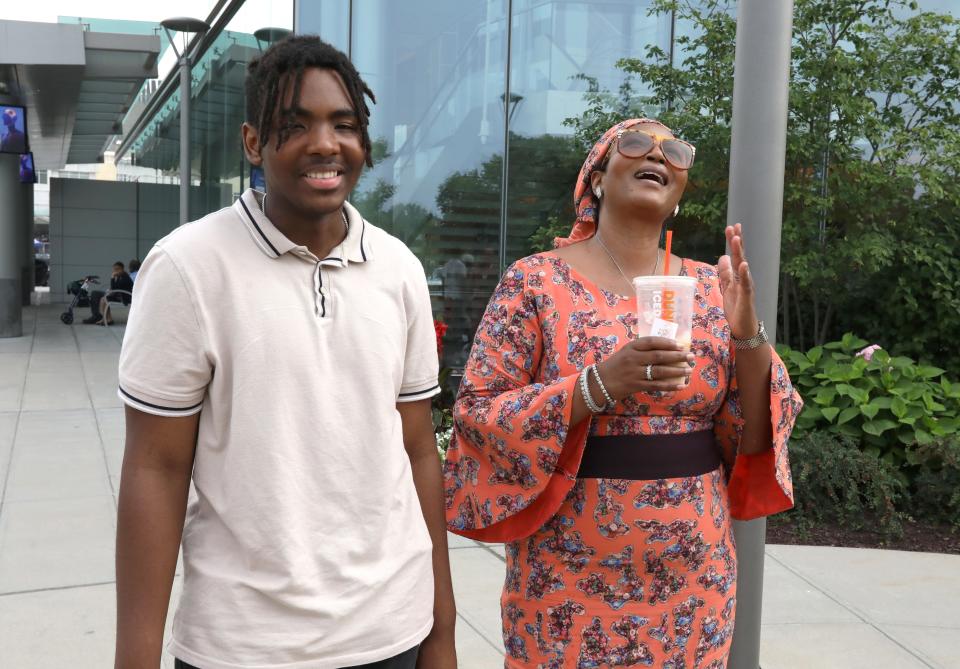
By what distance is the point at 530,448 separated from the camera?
223cm

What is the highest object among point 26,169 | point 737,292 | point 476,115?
point 26,169

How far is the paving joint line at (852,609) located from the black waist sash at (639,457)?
8.60 ft

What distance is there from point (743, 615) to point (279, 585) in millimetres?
1831

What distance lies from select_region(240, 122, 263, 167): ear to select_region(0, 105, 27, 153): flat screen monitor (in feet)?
56.3

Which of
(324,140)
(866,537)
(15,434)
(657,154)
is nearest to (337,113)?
(324,140)

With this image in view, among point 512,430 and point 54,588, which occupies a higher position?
point 512,430

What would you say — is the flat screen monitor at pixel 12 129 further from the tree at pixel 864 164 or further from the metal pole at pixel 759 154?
the metal pole at pixel 759 154

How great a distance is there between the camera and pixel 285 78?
5.44ft

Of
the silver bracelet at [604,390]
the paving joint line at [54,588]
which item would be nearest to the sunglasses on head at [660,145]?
the silver bracelet at [604,390]

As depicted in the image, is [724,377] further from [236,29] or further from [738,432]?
[236,29]

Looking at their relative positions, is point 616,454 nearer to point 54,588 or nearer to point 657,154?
point 657,154

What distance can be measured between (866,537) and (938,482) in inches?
24.0

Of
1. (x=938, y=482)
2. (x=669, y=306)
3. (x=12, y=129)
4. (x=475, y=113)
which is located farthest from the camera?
(x=12, y=129)

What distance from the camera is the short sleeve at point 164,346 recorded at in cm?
153
